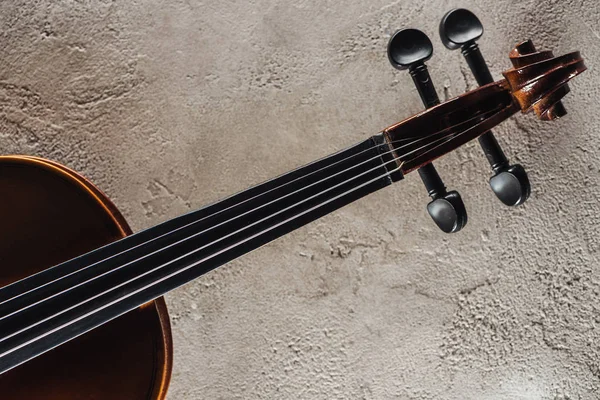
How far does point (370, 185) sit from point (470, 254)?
70 centimetres

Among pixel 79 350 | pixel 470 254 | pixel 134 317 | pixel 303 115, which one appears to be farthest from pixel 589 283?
pixel 79 350

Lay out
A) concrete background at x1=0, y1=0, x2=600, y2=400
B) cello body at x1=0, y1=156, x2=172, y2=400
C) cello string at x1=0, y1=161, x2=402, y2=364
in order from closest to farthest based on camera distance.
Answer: cello string at x1=0, y1=161, x2=402, y2=364, cello body at x1=0, y1=156, x2=172, y2=400, concrete background at x1=0, y1=0, x2=600, y2=400

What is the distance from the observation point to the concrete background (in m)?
1.77

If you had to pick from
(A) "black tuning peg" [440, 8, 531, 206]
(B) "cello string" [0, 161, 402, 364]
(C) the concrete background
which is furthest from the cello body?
(A) "black tuning peg" [440, 8, 531, 206]

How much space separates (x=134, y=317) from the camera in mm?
1247

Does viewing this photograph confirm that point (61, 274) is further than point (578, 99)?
No

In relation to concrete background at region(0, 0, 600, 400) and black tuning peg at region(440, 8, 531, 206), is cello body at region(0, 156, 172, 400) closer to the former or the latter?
concrete background at region(0, 0, 600, 400)

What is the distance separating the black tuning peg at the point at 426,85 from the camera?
127 centimetres

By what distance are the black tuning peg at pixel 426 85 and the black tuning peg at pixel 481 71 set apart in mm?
66

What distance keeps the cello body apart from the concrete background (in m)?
0.53

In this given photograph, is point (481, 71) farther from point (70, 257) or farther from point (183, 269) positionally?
point (70, 257)

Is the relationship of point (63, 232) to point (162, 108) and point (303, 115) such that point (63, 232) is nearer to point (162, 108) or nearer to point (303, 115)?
point (162, 108)

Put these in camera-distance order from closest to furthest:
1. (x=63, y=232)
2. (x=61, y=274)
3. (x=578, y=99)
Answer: (x=61, y=274) < (x=63, y=232) < (x=578, y=99)

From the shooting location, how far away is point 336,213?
179 cm
